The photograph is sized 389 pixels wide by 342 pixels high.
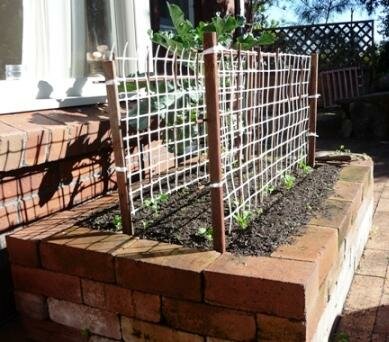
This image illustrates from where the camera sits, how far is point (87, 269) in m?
1.92

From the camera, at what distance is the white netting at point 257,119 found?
236 cm

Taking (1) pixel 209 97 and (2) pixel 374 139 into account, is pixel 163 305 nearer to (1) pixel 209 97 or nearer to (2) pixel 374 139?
(1) pixel 209 97

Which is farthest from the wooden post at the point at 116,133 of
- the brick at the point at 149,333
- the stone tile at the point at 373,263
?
the stone tile at the point at 373,263

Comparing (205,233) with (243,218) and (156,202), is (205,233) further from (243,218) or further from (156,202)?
(156,202)

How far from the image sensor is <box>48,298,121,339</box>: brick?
1932mm

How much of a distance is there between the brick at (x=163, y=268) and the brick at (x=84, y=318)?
20cm

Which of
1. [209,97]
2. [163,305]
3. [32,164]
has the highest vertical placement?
[209,97]

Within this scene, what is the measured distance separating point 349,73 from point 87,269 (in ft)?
31.6

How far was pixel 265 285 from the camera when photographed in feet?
5.25

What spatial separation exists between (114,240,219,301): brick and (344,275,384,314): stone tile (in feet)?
3.33

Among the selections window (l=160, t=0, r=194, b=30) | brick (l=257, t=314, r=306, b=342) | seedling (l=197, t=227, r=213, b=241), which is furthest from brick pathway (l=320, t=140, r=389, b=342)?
window (l=160, t=0, r=194, b=30)

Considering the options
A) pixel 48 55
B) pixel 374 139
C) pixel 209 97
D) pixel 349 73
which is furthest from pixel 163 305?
pixel 349 73

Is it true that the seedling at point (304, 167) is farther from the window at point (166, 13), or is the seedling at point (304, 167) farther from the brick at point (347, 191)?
the window at point (166, 13)

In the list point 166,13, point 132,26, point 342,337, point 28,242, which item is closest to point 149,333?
point 28,242
